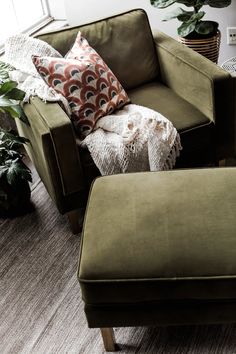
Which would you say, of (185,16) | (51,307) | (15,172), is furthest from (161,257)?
(185,16)

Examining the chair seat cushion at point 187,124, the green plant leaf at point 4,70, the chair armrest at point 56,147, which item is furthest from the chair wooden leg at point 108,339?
the green plant leaf at point 4,70

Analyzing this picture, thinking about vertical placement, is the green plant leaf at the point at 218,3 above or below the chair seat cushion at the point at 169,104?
above

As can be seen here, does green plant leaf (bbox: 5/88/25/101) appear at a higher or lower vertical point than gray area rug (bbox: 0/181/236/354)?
higher

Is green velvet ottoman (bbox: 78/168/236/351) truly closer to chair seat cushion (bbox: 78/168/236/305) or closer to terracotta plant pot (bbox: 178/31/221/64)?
chair seat cushion (bbox: 78/168/236/305)

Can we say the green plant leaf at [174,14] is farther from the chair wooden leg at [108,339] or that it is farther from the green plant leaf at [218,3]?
the chair wooden leg at [108,339]

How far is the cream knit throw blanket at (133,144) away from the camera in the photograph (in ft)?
6.45

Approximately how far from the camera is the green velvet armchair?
1.91 metres

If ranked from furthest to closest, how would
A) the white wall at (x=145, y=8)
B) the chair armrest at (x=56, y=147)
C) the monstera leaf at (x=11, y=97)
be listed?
the white wall at (x=145, y=8), the monstera leaf at (x=11, y=97), the chair armrest at (x=56, y=147)

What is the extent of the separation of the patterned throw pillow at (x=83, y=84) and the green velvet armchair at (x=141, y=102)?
12cm

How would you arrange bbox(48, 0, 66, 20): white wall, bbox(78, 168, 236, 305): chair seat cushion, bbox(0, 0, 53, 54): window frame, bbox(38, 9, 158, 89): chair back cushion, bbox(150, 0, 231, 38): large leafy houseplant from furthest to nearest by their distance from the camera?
bbox(48, 0, 66, 20): white wall → bbox(0, 0, 53, 54): window frame → bbox(150, 0, 231, 38): large leafy houseplant → bbox(38, 9, 158, 89): chair back cushion → bbox(78, 168, 236, 305): chair seat cushion

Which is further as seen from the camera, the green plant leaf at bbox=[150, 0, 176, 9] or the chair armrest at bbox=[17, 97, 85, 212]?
the green plant leaf at bbox=[150, 0, 176, 9]

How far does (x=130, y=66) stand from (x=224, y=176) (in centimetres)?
96

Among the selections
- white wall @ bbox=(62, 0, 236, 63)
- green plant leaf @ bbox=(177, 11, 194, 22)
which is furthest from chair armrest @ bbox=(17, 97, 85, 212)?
white wall @ bbox=(62, 0, 236, 63)

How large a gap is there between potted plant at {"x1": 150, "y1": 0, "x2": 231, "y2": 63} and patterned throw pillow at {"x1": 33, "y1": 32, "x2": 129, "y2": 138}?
1.78 feet
